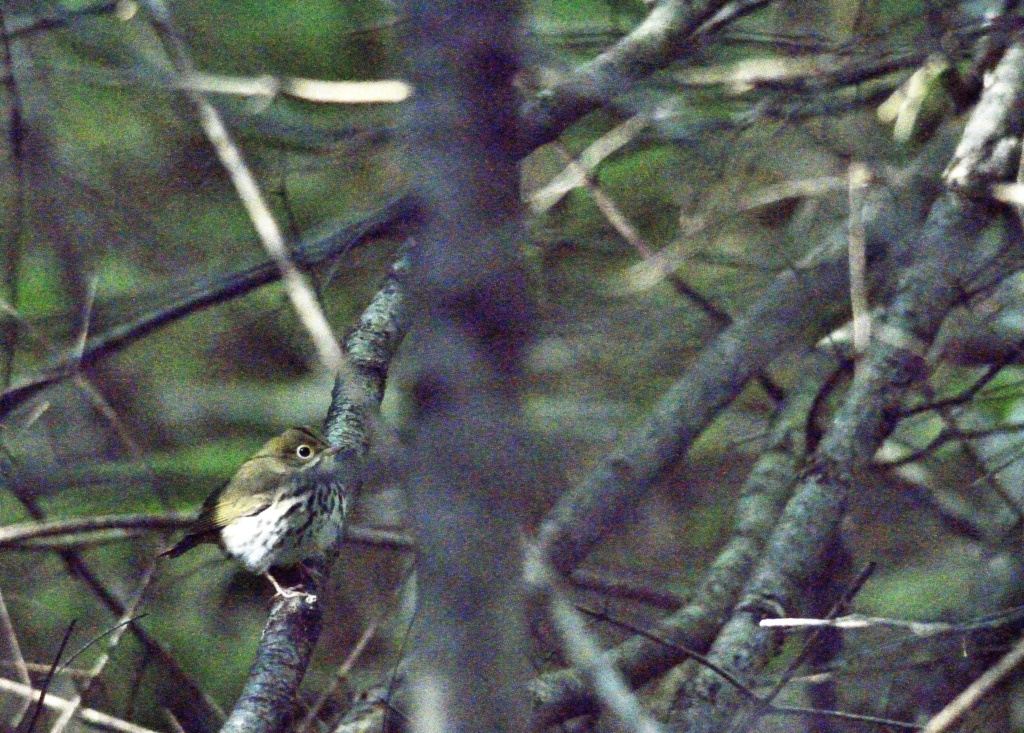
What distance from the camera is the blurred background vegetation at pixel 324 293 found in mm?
4125

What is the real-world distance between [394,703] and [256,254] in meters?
2.44

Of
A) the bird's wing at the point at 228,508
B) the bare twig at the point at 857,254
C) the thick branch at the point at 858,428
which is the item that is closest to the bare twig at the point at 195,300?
the bird's wing at the point at 228,508

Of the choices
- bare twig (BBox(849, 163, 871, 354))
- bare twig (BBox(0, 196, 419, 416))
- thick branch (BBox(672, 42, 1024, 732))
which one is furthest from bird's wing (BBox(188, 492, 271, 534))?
bare twig (BBox(849, 163, 871, 354))

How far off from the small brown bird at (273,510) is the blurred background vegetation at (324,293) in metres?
0.18

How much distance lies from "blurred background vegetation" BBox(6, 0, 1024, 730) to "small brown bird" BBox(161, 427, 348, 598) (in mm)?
183

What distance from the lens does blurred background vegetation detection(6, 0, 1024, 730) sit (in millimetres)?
4125

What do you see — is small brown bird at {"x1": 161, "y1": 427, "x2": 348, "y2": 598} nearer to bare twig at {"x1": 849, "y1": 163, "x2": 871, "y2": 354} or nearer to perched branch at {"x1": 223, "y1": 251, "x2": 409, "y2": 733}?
perched branch at {"x1": 223, "y1": 251, "x2": 409, "y2": 733}

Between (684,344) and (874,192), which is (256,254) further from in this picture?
(874,192)

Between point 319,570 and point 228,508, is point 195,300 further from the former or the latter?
point 319,570

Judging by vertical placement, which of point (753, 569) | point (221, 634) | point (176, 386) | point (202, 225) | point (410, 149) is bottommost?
point (410, 149)

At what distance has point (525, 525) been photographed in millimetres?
1316

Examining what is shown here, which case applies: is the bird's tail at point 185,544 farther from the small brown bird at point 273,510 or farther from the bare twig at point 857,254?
the bare twig at point 857,254

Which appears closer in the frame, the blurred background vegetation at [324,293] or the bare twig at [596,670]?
the bare twig at [596,670]

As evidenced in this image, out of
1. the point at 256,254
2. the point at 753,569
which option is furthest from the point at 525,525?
the point at 256,254
